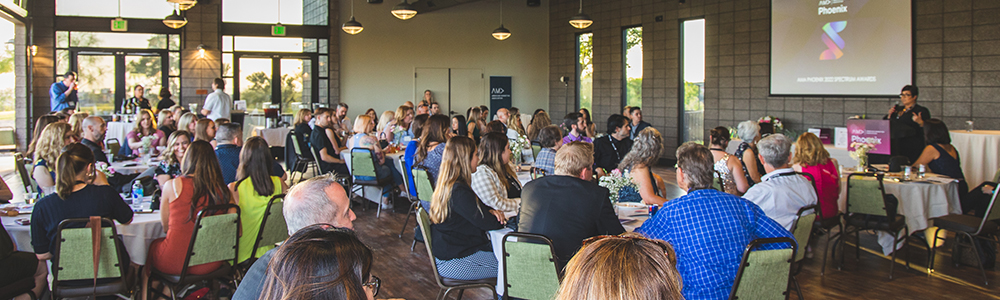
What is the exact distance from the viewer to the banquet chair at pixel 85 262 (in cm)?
344

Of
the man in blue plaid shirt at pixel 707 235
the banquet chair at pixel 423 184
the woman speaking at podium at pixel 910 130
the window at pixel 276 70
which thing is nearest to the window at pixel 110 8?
the window at pixel 276 70

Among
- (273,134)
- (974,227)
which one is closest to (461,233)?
(974,227)

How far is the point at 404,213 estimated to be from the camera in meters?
8.00

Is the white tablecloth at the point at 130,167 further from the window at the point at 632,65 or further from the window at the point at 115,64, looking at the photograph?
the window at the point at 632,65

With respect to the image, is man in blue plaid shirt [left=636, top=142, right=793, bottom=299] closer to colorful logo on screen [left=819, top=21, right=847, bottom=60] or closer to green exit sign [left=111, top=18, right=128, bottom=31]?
colorful logo on screen [left=819, top=21, right=847, bottom=60]

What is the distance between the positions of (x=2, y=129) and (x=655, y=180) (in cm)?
1425

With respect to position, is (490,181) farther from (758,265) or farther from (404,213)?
(404,213)

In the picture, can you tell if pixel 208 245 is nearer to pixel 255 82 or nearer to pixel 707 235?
pixel 707 235

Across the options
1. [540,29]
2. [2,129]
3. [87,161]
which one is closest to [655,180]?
[87,161]

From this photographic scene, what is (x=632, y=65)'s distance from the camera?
1448 centimetres

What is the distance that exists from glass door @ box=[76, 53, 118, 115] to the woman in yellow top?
1322cm

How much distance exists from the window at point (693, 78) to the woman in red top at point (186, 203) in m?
10.6

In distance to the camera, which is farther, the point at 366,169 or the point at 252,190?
the point at 366,169

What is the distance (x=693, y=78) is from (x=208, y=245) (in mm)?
11078
